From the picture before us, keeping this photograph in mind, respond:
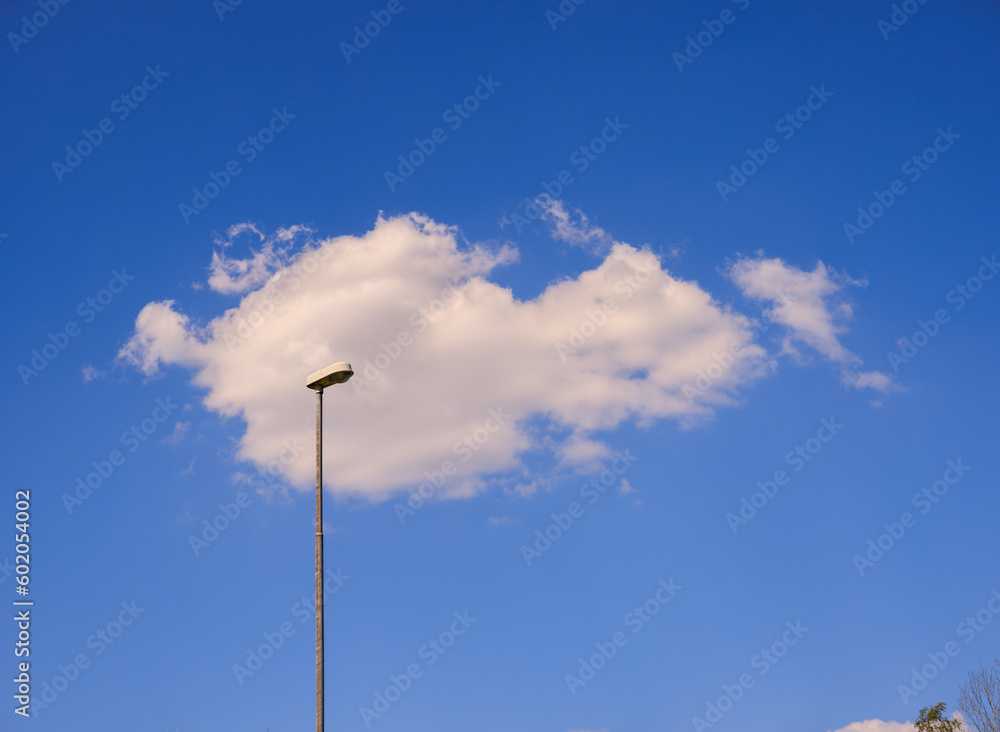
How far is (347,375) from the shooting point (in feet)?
50.5

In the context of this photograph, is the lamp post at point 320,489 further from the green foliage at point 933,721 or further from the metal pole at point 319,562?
the green foliage at point 933,721

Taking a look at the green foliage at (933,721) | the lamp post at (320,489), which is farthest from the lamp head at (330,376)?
the green foliage at (933,721)

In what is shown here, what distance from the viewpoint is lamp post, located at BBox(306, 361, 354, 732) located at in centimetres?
1388

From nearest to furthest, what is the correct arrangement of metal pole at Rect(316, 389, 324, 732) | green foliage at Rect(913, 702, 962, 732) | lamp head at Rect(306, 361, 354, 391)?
metal pole at Rect(316, 389, 324, 732)
lamp head at Rect(306, 361, 354, 391)
green foliage at Rect(913, 702, 962, 732)

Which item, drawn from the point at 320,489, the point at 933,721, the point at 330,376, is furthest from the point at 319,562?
the point at 933,721

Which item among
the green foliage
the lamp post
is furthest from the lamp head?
the green foliage

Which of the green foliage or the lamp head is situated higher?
the lamp head

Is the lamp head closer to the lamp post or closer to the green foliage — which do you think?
the lamp post

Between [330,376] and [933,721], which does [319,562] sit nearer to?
[330,376]

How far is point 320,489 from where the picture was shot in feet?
50.3

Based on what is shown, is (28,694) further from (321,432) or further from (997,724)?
(997,724)

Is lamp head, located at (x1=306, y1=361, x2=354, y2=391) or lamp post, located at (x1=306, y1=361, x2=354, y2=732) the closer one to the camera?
lamp post, located at (x1=306, y1=361, x2=354, y2=732)

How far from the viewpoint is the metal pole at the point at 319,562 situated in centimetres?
1383

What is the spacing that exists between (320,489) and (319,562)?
1.33 metres
